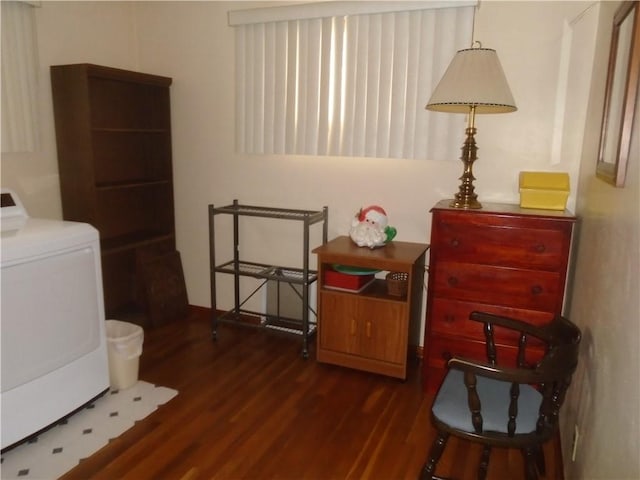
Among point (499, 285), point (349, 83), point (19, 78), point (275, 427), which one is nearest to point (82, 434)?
point (275, 427)

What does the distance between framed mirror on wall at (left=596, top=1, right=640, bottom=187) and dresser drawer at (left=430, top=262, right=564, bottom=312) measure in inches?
A: 24.9

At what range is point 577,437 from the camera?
1729 millimetres

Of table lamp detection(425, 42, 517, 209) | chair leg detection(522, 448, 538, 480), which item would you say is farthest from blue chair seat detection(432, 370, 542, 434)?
table lamp detection(425, 42, 517, 209)

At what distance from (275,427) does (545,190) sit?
1.70 metres

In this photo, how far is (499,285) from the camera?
2.30 metres

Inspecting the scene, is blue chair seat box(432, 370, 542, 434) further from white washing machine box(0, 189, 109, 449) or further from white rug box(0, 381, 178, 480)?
white washing machine box(0, 189, 109, 449)

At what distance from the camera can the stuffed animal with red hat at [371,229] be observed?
8.91 feet

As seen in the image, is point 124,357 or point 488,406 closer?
point 488,406

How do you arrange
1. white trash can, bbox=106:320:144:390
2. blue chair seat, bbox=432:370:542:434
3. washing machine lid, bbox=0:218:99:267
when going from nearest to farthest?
blue chair seat, bbox=432:370:542:434
washing machine lid, bbox=0:218:99:267
white trash can, bbox=106:320:144:390

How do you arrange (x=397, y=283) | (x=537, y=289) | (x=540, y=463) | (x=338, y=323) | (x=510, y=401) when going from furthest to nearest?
1. (x=338, y=323)
2. (x=397, y=283)
3. (x=537, y=289)
4. (x=540, y=463)
5. (x=510, y=401)

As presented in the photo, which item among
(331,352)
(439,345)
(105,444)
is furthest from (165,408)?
(439,345)

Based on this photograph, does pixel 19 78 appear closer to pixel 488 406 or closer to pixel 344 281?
pixel 344 281

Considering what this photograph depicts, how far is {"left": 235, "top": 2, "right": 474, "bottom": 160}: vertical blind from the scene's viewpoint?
268cm

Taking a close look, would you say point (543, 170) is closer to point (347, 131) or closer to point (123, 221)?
point (347, 131)
